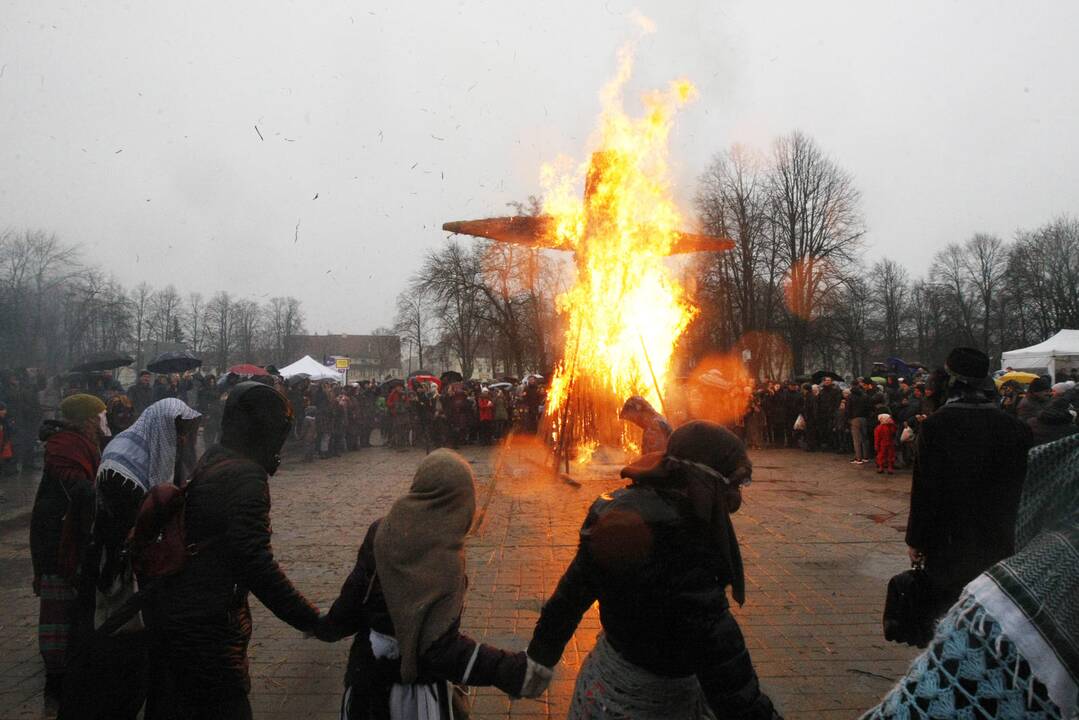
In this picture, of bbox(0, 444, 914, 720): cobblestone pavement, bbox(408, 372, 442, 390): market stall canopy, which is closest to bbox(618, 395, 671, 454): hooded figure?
bbox(0, 444, 914, 720): cobblestone pavement

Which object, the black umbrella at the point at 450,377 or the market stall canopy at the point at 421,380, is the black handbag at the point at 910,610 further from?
the black umbrella at the point at 450,377

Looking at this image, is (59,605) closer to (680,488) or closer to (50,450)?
(50,450)

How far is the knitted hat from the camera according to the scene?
13.9 feet

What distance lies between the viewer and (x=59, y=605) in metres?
4.01

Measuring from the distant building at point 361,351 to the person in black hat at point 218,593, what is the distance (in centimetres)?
7975

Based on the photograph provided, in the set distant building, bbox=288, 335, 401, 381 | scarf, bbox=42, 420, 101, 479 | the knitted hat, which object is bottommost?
scarf, bbox=42, 420, 101, 479

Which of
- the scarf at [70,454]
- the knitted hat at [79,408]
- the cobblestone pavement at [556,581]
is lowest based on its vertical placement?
the cobblestone pavement at [556,581]

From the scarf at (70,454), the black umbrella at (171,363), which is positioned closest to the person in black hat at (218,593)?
the scarf at (70,454)

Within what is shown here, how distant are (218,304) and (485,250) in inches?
1697

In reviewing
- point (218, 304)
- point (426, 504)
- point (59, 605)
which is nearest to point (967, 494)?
point (426, 504)

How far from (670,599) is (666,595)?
2cm

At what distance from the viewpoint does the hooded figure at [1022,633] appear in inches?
32.5

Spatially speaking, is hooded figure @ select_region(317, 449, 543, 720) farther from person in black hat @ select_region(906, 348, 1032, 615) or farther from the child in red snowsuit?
the child in red snowsuit

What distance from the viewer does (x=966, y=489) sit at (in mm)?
3447
